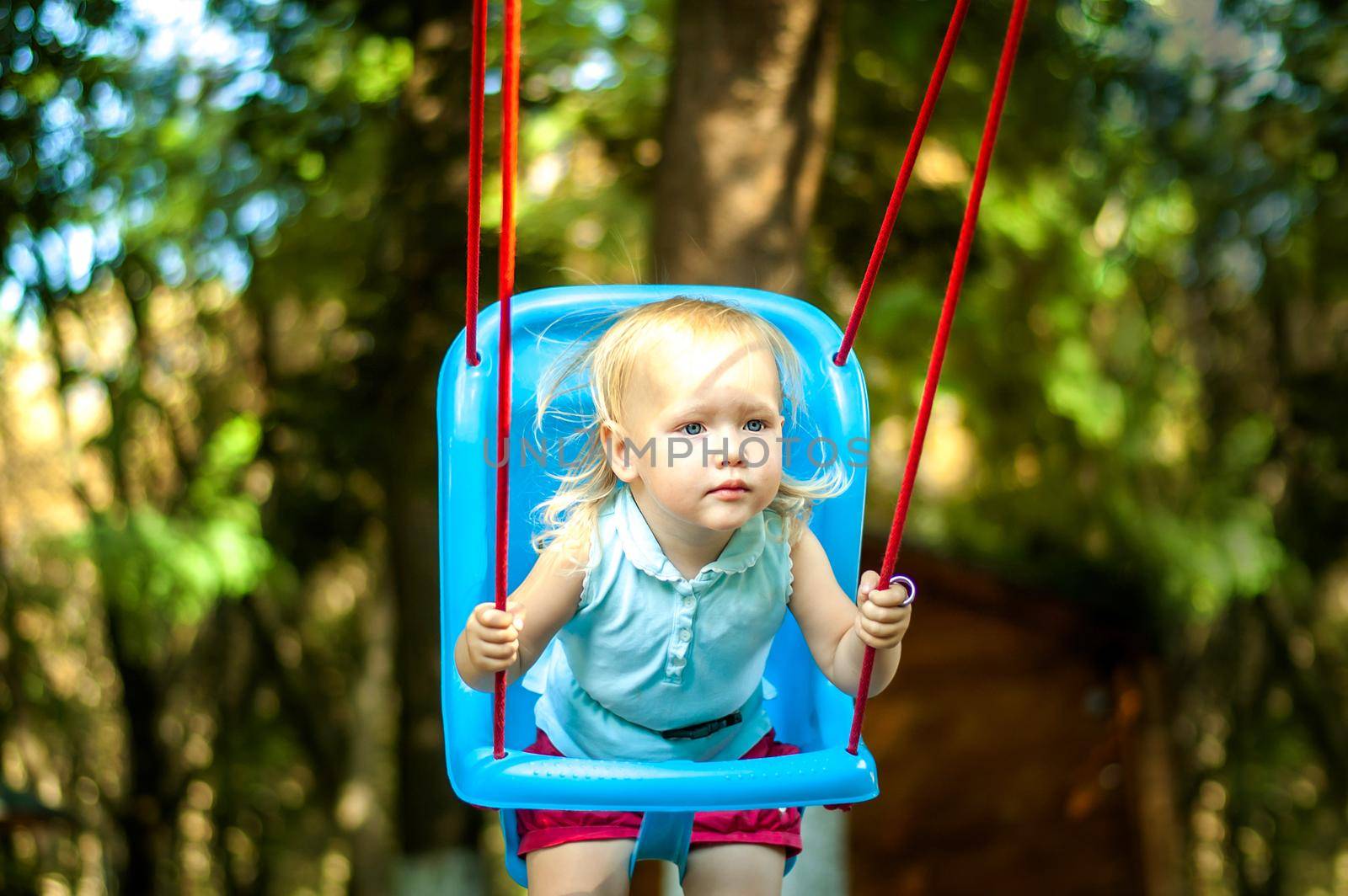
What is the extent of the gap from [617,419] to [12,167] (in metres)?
2.86

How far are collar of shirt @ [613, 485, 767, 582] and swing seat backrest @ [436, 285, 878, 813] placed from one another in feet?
0.56

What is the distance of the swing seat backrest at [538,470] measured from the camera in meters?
1.57

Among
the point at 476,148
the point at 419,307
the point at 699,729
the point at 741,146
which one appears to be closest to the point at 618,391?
the point at 476,148

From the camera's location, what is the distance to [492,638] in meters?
1.39

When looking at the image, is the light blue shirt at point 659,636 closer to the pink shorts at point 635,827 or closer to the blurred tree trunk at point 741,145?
the pink shorts at point 635,827

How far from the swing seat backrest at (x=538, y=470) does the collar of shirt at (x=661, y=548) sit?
17 centimetres

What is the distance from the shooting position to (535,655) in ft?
4.92

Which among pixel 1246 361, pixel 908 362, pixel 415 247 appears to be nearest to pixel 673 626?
pixel 415 247

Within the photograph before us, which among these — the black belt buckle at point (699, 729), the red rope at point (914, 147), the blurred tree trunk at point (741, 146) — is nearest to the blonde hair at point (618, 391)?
the red rope at point (914, 147)

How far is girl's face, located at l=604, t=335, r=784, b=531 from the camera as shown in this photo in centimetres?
140

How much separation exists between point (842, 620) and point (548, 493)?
1.36 ft

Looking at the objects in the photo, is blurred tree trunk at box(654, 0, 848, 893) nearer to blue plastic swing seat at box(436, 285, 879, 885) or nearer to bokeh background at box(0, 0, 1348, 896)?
bokeh background at box(0, 0, 1348, 896)

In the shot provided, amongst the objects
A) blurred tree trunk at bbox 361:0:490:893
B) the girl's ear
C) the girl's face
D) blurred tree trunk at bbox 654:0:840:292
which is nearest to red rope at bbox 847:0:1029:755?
the girl's face

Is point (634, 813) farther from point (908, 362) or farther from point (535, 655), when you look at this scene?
point (908, 362)
